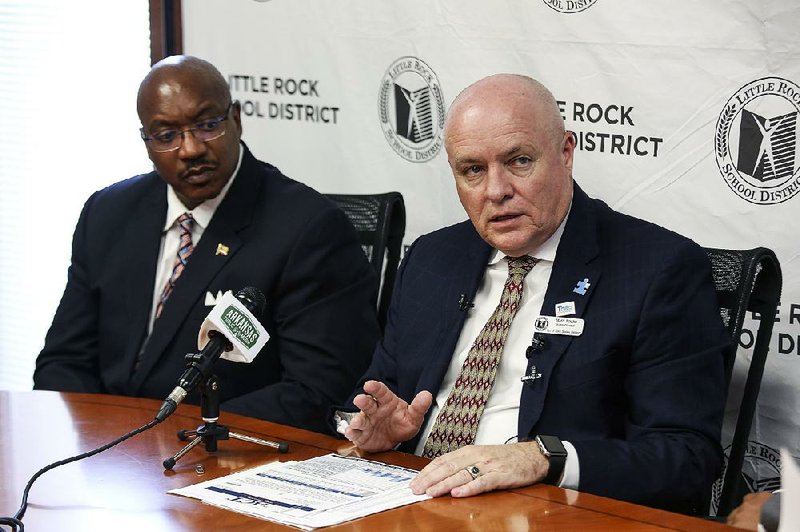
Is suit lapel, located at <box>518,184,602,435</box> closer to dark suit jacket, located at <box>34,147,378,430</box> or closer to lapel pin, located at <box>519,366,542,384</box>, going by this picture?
lapel pin, located at <box>519,366,542,384</box>

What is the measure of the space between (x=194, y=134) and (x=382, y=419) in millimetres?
1391

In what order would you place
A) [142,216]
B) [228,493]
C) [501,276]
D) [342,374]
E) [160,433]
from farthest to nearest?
1. [142,216]
2. [342,374]
3. [501,276]
4. [160,433]
5. [228,493]

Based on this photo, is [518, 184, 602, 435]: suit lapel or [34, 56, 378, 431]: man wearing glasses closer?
[518, 184, 602, 435]: suit lapel

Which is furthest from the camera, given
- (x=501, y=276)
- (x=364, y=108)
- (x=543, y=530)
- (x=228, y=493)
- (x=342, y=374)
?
(x=364, y=108)

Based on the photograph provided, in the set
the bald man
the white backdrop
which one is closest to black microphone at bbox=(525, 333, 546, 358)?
the bald man

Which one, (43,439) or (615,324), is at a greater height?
(615,324)

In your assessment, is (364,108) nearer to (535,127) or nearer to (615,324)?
(535,127)

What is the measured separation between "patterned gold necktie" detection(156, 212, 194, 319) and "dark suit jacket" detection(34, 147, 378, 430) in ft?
0.16

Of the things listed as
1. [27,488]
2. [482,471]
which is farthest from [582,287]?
[27,488]

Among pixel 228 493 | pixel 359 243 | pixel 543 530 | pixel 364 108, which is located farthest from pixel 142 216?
pixel 543 530

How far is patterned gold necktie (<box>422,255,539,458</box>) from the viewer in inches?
109

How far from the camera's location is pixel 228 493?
7.27 ft

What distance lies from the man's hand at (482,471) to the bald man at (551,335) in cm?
13

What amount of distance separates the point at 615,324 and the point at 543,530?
2.65 feet
